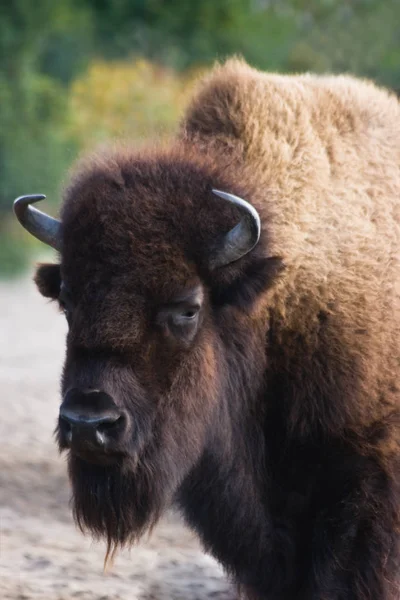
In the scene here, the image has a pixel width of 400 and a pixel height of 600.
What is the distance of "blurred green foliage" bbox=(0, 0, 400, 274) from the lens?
22000mm

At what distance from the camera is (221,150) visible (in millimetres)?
5105

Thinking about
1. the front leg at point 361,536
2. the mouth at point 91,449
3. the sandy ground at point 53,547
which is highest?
the mouth at point 91,449

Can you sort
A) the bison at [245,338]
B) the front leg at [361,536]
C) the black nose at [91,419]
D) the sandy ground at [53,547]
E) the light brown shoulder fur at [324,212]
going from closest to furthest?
the black nose at [91,419] < the bison at [245,338] < the front leg at [361,536] < the light brown shoulder fur at [324,212] < the sandy ground at [53,547]

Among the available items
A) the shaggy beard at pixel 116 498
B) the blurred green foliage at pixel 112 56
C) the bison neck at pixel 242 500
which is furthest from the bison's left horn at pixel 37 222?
the blurred green foliage at pixel 112 56

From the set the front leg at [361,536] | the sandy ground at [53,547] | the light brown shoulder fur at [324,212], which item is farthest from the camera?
the sandy ground at [53,547]

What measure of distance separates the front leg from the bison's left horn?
5.12 feet

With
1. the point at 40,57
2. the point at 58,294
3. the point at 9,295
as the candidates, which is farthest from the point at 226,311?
the point at 40,57

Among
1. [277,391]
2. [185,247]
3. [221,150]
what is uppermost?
[221,150]

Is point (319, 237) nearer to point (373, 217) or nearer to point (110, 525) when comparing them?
point (373, 217)

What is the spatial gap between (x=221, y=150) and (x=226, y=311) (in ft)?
2.70

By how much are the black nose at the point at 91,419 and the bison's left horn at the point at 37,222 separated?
85 cm

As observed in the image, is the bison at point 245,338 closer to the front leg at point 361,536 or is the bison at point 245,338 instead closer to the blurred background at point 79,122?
the front leg at point 361,536

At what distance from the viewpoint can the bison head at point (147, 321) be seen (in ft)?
13.8

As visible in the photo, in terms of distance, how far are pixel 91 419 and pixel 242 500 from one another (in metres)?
1.18
